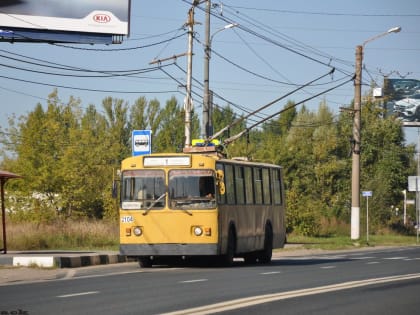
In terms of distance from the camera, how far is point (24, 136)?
5775 centimetres

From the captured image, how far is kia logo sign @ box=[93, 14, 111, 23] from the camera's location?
56.2m

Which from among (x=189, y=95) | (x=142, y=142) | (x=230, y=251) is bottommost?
(x=230, y=251)

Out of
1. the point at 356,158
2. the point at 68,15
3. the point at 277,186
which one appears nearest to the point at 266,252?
the point at 277,186

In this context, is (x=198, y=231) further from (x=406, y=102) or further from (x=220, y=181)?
(x=406, y=102)

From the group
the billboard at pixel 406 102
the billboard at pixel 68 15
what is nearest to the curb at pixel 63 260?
the billboard at pixel 68 15

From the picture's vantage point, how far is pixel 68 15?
55969mm

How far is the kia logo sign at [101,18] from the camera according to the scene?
184 feet

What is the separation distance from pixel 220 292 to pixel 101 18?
41.8 m

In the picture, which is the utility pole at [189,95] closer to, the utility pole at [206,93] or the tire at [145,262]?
the utility pole at [206,93]

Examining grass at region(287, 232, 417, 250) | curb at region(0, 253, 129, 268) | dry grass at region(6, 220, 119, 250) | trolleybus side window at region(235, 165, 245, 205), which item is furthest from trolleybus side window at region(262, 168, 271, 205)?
grass at region(287, 232, 417, 250)

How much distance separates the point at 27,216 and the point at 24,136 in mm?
7381

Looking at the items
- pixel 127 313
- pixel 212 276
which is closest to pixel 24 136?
pixel 212 276

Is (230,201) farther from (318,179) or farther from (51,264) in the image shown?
(318,179)

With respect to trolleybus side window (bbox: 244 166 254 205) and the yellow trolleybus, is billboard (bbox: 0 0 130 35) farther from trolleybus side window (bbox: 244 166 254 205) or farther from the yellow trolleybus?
the yellow trolleybus
